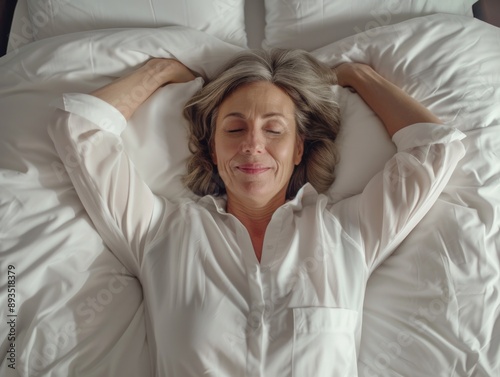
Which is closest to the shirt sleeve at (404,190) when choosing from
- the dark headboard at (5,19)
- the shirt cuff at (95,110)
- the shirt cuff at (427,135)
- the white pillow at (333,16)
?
the shirt cuff at (427,135)

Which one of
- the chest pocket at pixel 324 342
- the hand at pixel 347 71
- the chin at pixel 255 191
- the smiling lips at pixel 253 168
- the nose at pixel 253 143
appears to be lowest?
the chest pocket at pixel 324 342

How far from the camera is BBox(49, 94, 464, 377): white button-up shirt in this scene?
1161mm

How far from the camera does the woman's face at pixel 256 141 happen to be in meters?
1.32

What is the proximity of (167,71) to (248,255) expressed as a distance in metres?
0.70

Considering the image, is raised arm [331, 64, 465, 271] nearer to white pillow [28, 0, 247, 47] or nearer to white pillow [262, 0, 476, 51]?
white pillow [262, 0, 476, 51]

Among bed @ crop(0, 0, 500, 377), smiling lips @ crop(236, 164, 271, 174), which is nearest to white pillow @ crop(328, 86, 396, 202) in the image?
bed @ crop(0, 0, 500, 377)

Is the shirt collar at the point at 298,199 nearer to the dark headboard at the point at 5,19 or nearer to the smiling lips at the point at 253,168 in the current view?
the smiling lips at the point at 253,168

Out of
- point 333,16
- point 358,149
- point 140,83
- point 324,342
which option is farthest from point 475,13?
point 324,342

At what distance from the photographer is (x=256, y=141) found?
4.32ft

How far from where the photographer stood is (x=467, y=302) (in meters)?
1.21

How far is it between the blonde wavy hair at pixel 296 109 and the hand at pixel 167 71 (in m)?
0.12

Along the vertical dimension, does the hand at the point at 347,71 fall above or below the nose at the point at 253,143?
above

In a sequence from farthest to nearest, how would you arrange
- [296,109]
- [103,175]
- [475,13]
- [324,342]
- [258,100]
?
[475,13]
[296,109]
[258,100]
[103,175]
[324,342]

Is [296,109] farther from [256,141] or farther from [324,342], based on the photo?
[324,342]
